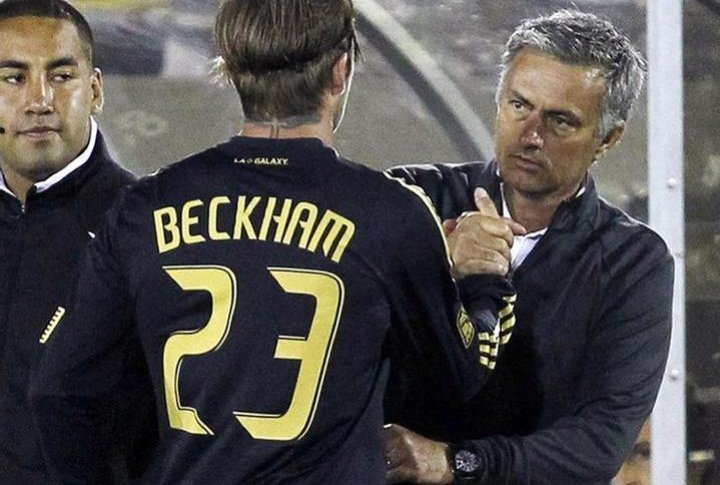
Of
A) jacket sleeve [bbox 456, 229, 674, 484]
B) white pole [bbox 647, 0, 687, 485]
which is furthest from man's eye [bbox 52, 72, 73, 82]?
white pole [bbox 647, 0, 687, 485]

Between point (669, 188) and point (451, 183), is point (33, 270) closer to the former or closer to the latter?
point (451, 183)

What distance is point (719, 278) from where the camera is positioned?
289 cm

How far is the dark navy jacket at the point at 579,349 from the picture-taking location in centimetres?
193

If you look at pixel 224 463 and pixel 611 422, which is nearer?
pixel 224 463

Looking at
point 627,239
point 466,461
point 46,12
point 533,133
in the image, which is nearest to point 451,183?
point 533,133

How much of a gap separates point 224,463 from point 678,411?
1422 mm

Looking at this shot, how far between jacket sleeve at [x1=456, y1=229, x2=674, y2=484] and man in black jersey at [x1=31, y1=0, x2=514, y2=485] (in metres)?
0.31

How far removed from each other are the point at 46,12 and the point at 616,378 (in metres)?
0.91

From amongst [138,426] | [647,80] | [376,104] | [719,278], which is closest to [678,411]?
[719,278]

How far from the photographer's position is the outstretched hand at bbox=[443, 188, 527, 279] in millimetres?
1692

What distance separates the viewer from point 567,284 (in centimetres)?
195

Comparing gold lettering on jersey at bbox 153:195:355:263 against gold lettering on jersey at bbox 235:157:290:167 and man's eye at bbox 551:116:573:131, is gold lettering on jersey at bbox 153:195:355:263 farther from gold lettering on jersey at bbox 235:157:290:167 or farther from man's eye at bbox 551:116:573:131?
man's eye at bbox 551:116:573:131

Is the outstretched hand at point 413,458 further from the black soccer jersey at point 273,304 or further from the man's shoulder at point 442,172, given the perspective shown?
the man's shoulder at point 442,172

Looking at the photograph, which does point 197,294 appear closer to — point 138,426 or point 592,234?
point 138,426
